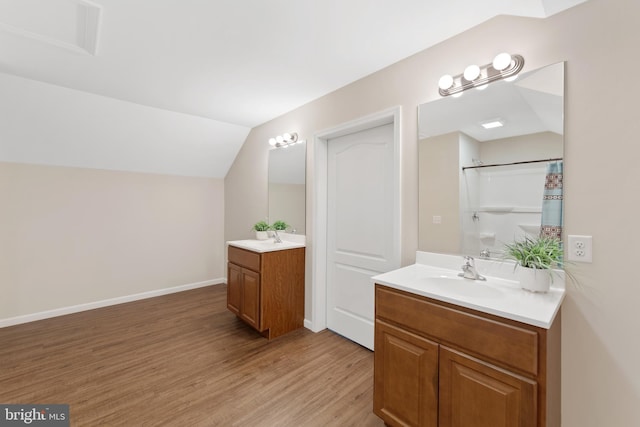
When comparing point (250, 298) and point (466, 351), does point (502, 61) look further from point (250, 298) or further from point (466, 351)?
point (250, 298)

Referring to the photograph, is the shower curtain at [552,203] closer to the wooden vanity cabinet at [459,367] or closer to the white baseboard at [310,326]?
the wooden vanity cabinet at [459,367]

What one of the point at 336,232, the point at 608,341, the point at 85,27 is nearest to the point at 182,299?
the point at 336,232

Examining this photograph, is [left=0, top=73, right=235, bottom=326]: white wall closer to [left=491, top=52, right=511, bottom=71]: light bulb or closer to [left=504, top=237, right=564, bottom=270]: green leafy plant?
[left=491, top=52, right=511, bottom=71]: light bulb

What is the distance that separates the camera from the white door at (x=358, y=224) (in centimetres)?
232

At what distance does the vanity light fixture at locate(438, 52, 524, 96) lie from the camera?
1.49 meters

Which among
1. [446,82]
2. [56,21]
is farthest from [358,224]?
[56,21]

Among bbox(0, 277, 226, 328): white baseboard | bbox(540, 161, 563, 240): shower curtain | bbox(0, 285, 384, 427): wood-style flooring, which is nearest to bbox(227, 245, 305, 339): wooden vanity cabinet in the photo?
bbox(0, 285, 384, 427): wood-style flooring

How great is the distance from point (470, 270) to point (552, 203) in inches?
21.3

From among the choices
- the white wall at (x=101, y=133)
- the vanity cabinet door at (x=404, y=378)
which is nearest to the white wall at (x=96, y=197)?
the white wall at (x=101, y=133)

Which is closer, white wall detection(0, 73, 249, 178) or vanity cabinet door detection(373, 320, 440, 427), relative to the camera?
vanity cabinet door detection(373, 320, 440, 427)

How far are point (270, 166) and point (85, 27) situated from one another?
198 centimetres

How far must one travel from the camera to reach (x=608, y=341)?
1238mm

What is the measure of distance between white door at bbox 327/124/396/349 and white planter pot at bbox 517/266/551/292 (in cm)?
92

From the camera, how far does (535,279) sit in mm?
1326
